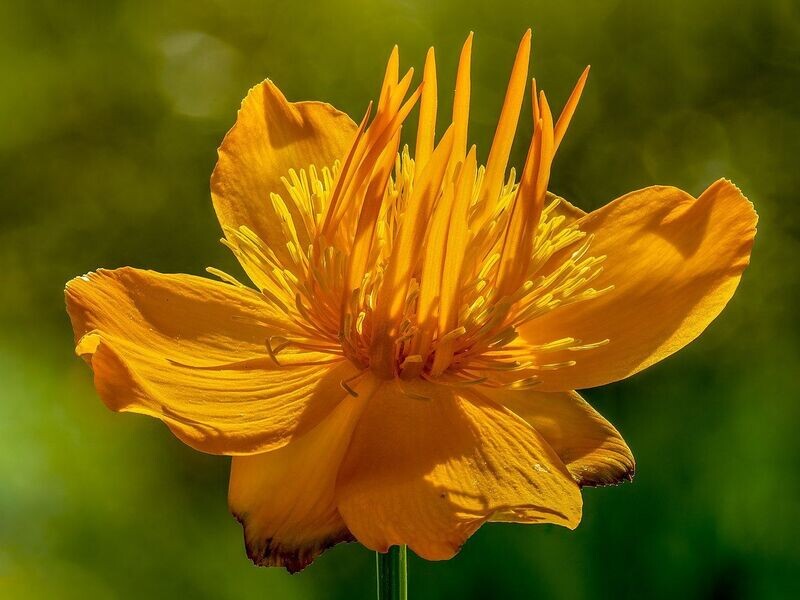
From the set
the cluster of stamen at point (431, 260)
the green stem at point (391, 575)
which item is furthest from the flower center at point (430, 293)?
the green stem at point (391, 575)

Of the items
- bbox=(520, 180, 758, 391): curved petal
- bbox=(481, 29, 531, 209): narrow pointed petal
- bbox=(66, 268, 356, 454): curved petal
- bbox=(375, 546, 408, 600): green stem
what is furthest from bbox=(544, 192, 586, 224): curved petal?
bbox=(375, 546, 408, 600): green stem

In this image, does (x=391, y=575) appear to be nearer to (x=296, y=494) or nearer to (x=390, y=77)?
(x=296, y=494)

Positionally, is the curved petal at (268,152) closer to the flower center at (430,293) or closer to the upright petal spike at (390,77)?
the flower center at (430,293)

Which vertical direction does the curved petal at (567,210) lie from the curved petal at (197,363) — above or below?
above

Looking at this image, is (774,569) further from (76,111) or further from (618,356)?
(76,111)

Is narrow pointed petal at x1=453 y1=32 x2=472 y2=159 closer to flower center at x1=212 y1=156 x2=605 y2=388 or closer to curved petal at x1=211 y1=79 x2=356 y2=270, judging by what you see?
flower center at x1=212 y1=156 x2=605 y2=388

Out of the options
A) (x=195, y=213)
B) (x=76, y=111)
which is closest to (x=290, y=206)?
(x=195, y=213)

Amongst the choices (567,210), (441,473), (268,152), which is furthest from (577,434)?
(268,152)
